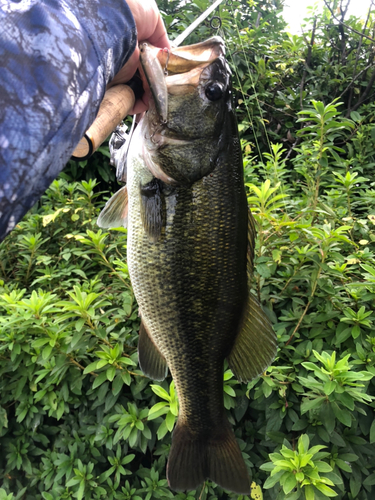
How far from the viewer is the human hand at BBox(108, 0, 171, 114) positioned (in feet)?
3.17

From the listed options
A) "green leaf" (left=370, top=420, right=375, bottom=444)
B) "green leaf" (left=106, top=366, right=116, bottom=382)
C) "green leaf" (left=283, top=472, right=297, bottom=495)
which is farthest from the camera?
"green leaf" (left=106, top=366, right=116, bottom=382)

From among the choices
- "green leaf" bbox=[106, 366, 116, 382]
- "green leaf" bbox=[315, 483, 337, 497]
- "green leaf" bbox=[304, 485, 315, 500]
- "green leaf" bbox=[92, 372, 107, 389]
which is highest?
"green leaf" bbox=[106, 366, 116, 382]

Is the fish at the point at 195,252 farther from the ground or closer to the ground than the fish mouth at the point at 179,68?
closer to the ground

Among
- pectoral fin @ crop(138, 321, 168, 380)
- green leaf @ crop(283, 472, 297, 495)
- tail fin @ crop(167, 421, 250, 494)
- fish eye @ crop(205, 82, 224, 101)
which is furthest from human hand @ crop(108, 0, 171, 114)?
green leaf @ crop(283, 472, 297, 495)

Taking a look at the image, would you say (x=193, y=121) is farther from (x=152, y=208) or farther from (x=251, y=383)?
(x=251, y=383)

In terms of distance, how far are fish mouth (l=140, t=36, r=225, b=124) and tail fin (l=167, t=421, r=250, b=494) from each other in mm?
1187

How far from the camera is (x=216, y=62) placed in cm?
113

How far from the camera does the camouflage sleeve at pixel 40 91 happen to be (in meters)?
0.56

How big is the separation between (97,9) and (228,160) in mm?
569

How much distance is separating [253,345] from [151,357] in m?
0.40

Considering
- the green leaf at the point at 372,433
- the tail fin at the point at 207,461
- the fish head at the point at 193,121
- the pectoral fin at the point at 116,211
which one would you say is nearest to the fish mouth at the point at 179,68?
the fish head at the point at 193,121

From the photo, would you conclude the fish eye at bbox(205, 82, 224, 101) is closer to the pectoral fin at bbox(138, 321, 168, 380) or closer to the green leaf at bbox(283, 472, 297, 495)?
the pectoral fin at bbox(138, 321, 168, 380)

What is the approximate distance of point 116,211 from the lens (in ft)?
4.46

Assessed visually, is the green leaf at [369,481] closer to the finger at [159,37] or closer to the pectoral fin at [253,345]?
the pectoral fin at [253,345]
